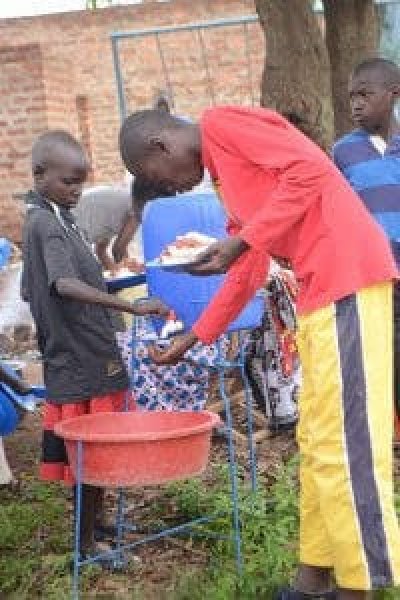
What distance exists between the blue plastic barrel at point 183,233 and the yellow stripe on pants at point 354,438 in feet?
3.49

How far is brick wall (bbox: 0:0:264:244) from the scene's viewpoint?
35.1 ft

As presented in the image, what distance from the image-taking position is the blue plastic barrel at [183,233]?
161 inches

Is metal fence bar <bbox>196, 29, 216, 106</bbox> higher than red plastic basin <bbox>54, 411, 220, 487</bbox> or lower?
higher

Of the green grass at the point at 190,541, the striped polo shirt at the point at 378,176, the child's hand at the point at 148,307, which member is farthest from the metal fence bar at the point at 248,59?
the child's hand at the point at 148,307

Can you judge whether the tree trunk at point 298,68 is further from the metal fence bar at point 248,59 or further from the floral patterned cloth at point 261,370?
the metal fence bar at point 248,59

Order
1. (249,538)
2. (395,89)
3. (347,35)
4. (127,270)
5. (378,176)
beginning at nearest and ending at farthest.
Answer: (249,538) < (378,176) < (395,89) < (127,270) < (347,35)

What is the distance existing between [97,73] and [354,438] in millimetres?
10874

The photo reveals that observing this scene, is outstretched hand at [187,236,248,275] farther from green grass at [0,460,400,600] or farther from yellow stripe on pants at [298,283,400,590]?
green grass at [0,460,400,600]

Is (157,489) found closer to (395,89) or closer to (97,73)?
(395,89)

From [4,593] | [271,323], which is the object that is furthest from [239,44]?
[4,593]

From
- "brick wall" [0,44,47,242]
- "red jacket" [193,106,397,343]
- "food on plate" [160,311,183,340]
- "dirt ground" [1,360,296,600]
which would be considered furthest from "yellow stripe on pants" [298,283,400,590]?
"brick wall" [0,44,47,242]

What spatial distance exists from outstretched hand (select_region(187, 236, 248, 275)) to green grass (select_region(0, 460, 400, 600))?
115cm

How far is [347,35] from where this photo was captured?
22.4 ft

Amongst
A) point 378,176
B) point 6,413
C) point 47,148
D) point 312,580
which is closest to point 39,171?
point 47,148
